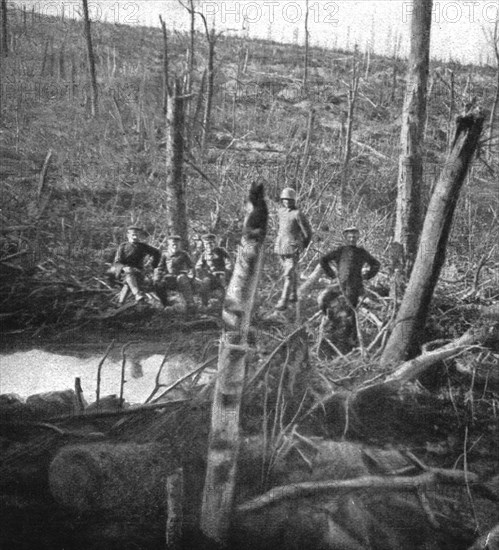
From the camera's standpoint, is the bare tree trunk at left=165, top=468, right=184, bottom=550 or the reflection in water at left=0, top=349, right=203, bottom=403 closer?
the bare tree trunk at left=165, top=468, right=184, bottom=550

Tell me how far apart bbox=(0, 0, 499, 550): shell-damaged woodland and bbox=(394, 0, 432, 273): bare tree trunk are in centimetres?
1

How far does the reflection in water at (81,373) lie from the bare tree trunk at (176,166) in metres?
0.89

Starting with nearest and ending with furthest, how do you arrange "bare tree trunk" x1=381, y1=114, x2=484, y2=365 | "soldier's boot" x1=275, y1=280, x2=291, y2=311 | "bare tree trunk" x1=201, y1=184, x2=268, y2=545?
1. "bare tree trunk" x1=201, y1=184, x2=268, y2=545
2. "bare tree trunk" x1=381, y1=114, x2=484, y2=365
3. "soldier's boot" x1=275, y1=280, x2=291, y2=311

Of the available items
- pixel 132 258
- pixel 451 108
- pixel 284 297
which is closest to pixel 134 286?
pixel 132 258

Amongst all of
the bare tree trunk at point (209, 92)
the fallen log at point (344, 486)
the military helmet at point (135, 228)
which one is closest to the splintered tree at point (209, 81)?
the bare tree trunk at point (209, 92)

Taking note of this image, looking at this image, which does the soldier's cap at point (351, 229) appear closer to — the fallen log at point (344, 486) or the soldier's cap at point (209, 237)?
the soldier's cap at point (209, 237)

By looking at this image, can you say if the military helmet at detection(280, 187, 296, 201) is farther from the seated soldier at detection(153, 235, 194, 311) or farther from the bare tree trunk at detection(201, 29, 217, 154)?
the seated soldier at detection(153, 235, 194, 311)

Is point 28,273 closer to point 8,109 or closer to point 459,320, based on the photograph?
point 8,109

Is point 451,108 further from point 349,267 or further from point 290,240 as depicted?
point 290,240

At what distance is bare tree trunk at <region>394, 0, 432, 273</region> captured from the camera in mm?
3705

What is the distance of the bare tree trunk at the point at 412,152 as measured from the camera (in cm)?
371

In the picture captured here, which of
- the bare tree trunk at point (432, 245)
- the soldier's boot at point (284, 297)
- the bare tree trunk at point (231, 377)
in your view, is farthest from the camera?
the soldier's boot at point (284, 297)

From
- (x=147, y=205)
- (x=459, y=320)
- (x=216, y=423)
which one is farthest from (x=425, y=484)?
(x=147, y=205)

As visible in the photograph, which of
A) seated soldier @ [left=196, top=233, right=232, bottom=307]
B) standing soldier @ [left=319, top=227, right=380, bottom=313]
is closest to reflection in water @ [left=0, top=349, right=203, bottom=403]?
seated soldier @ [left=196, top=233, right=232, bottom=307]
